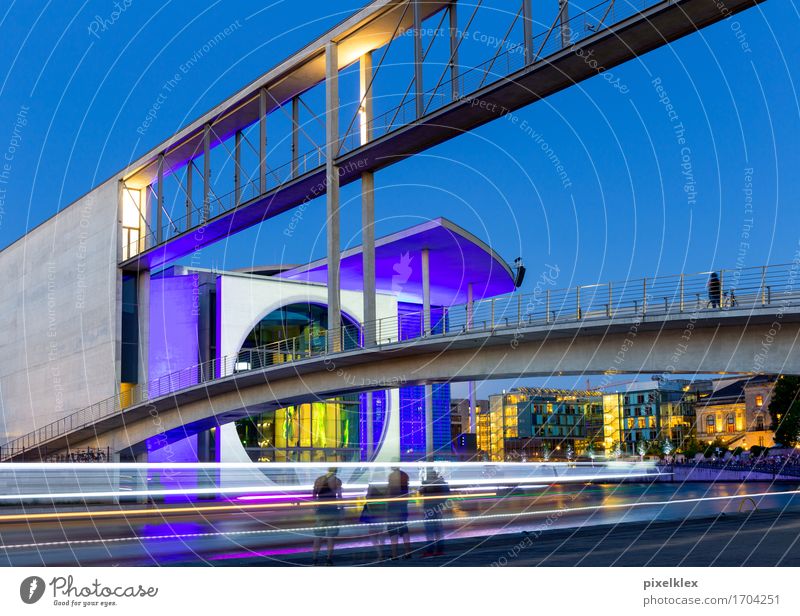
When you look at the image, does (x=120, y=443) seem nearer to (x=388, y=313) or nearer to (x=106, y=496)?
(x=106, y=496)

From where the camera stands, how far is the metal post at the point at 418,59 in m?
34.3

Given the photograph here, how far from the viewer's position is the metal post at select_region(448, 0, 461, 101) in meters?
33.1

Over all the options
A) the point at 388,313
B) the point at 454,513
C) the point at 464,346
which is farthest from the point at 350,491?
the point at 388,313

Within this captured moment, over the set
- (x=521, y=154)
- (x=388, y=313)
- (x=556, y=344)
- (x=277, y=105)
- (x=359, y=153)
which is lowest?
(x=556, y=344)

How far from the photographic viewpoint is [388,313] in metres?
63.8

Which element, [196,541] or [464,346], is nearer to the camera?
[196,541]

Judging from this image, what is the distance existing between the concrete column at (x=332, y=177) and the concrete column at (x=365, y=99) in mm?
1223

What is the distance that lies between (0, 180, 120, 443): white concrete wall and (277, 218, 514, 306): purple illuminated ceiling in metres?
14.5

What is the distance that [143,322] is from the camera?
56.3m

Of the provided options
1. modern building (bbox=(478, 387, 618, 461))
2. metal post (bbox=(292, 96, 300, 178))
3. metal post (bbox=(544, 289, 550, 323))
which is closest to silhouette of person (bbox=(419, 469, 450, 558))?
metal post (bbox=(544, 289, 550, 323))

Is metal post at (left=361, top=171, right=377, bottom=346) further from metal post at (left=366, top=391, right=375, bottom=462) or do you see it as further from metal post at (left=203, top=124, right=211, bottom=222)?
metal post at (left=366, top=391, right=375, bottom=462)

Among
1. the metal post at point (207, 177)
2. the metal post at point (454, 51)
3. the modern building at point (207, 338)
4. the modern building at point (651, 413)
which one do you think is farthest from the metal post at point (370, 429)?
the modern building at point (651, 413)

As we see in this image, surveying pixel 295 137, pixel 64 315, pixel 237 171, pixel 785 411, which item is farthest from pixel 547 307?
pixel 785 411

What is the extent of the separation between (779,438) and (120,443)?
75127 mm
